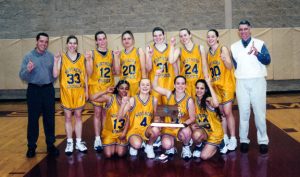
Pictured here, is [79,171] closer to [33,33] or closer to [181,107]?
[181,107]

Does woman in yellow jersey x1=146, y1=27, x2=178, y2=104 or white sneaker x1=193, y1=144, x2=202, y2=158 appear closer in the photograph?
white sneaker x1=193, y1=144, x2=202, y2=158

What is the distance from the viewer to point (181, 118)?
4316 millimetres

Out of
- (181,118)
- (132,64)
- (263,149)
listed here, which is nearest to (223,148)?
(263,149)

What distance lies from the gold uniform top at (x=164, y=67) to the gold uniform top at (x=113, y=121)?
0.68 meters

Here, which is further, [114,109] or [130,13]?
[130,13]

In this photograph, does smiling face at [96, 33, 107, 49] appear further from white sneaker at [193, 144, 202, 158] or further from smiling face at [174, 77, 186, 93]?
white sneaker at [193, 144, 202, 158]

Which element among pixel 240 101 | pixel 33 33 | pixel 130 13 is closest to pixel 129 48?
pixel 240 101

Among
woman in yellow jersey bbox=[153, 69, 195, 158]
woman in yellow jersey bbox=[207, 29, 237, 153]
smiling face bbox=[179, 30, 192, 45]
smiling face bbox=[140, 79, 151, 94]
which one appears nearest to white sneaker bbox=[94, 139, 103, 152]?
woman in yellow jersey bbox=[153, 69, 195, 158]

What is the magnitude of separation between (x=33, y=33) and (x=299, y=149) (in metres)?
7.78

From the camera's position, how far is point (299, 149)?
14.9ft

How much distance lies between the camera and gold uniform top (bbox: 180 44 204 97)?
4629 mm

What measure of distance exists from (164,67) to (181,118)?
818 millimetres

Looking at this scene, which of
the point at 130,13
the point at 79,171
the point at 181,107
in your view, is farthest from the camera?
the point at 130,13

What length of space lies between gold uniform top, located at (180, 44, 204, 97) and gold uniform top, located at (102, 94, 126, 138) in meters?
0.95
